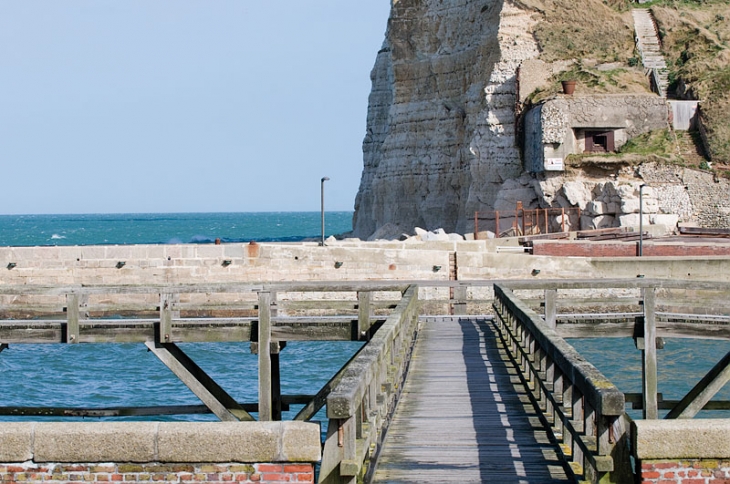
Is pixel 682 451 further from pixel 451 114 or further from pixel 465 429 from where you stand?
pixel 451 114

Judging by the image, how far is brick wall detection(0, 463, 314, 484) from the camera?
7.02 meters

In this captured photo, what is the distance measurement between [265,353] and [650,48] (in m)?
51.1

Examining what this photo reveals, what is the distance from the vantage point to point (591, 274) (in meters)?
38.2

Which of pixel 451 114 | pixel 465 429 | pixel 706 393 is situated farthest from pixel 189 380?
pixel 451 114

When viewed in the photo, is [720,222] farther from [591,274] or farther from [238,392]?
[238,392]

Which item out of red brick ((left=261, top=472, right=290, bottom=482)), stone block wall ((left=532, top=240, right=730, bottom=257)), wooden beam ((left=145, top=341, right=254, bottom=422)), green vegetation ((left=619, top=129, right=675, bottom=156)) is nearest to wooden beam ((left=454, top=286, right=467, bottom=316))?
wooden beam ((left=145, top=341, right=254, bottom=422))

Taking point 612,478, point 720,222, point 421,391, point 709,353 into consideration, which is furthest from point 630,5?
point 612,478

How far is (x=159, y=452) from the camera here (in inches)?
279

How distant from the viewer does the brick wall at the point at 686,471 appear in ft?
22.8

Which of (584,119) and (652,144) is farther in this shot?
(652,144)

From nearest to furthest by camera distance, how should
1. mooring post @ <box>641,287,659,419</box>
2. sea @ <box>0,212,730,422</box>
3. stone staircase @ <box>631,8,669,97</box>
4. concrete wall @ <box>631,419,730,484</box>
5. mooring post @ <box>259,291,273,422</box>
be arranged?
concrete wall @ <box>631,419,730,484</box>, mooring post @ <box>259,291,273,422</box>, mooring post @ <box>641,287,659,419</box>, sea @ <box>0,212,730,422</box>, stone staircase @ <box>631,8,669,97</box>

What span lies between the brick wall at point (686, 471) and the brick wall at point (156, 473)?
7.44ft

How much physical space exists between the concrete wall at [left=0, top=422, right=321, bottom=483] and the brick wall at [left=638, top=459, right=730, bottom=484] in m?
2.22

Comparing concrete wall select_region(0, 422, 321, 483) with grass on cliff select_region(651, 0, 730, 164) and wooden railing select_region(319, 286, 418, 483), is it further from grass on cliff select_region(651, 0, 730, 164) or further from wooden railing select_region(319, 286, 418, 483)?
grass on cliff select_region(651, 0, 730, 164)
